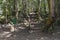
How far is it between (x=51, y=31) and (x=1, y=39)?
3085 mm

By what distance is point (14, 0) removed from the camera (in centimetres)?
1389

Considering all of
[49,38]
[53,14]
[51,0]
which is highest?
[51,0]

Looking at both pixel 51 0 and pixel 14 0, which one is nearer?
pixel 51 0

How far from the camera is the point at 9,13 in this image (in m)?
14.4

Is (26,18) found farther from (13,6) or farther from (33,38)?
(33,38)

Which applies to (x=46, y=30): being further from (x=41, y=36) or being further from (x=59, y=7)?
(x=59, y=7)

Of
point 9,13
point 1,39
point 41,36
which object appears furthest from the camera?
point 9,13

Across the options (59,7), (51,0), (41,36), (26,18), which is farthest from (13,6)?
(41,36)

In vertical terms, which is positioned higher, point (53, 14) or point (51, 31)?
point (53, 14)

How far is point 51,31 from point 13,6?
6646 mm

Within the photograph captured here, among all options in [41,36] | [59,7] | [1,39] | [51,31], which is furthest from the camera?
[59,7]

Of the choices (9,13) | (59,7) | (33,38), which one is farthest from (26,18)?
(33,38)

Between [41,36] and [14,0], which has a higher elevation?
[14,0]

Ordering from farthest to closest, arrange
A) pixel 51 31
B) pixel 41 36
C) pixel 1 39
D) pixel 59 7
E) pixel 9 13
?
pixel 9 13 → pixel 59 7 → pixel 51 31 → pixel 41 36 → pixel 1 39
